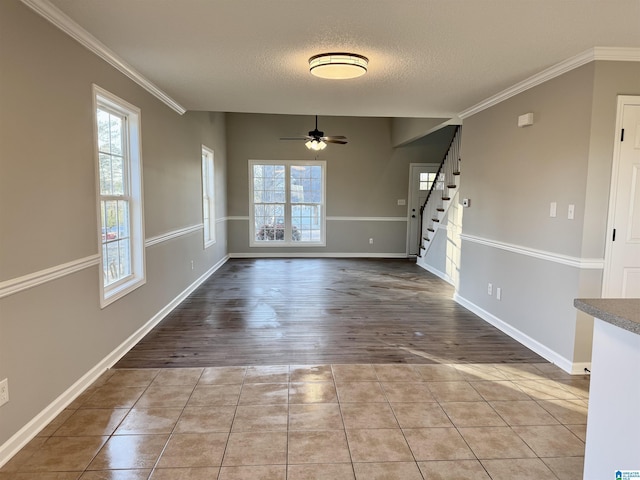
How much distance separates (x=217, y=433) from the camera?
223cm

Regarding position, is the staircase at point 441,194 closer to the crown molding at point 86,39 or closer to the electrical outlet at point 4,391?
the crown molding at point 86,39

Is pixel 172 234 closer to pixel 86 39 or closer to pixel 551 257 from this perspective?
pixel 86 39

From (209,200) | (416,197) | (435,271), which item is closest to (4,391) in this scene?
(209,200)

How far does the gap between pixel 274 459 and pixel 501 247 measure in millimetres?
3059

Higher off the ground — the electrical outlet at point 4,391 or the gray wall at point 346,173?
the gray wall at point 346,173

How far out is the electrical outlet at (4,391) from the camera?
1.93 m

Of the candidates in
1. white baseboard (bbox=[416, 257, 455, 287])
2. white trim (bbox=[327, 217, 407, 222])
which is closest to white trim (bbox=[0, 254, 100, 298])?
white baseboard (bbox=[416, 257, 455, 287])

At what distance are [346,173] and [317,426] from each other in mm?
6816

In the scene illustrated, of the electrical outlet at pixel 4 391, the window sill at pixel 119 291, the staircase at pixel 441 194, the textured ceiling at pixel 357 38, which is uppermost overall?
the textured ceiling at pixel 357 38

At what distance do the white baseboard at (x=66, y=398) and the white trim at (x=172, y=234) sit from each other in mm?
761

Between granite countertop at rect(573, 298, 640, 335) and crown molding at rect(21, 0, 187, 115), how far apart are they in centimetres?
299

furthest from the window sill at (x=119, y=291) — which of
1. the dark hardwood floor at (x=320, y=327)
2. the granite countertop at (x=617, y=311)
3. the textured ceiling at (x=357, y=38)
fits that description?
the granite countertop at (x=617, y=311)

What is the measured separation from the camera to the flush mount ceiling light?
2.94 m

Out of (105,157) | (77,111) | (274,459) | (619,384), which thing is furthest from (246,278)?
(619,384)
